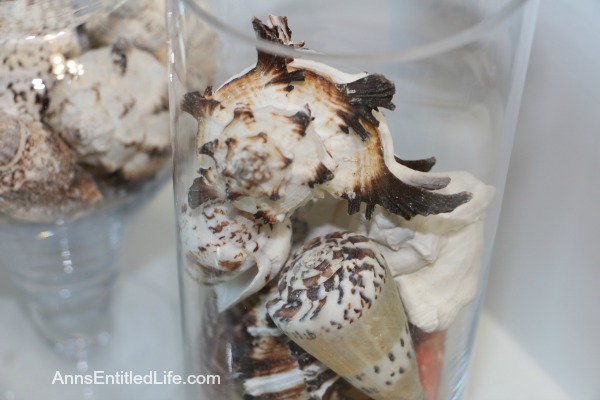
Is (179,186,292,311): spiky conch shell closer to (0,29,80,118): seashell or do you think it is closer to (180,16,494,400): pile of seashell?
(180,16,494,400): pile of seashell

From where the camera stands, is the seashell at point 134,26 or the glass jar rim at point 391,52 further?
the seashell at point 134,26

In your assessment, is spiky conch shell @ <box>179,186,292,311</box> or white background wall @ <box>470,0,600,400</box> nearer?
spiky conch shell @ <box>179,186,292,311</box>

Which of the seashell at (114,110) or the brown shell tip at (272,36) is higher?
the brown shell tip at (272,36)

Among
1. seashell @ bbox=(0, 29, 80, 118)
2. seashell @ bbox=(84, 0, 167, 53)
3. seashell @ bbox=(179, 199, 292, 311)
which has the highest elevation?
seashell @ bbox=(84, 0, 167, 53)

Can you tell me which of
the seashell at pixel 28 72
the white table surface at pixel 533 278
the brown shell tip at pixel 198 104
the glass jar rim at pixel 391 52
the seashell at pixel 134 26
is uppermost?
the glass jar rim at pixel 391 52

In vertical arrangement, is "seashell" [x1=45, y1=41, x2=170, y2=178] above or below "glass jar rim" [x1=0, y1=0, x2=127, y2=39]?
below

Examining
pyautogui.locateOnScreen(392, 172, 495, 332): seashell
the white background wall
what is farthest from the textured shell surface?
the white background wall

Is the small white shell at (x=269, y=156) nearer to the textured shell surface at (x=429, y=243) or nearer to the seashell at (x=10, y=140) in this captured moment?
the textured shell surface at (x=429, y=243)

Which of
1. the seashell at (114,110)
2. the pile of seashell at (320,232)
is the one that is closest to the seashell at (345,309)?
the pile of seashell at (320,232)

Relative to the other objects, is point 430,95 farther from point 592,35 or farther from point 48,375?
point 48,375
